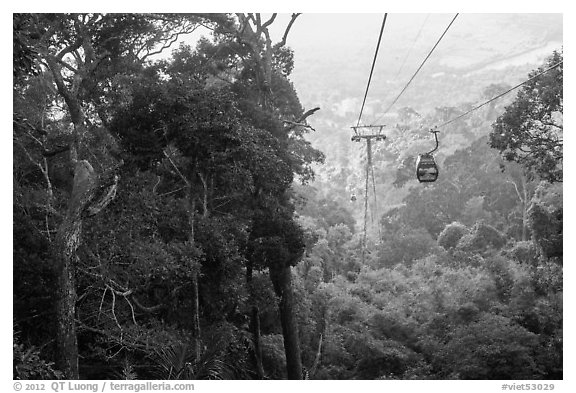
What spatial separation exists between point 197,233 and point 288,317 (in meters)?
3.56

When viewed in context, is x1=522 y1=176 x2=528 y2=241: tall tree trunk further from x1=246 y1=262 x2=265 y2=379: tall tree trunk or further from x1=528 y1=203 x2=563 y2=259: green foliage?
x1=246 y1=262 x2=265 y2=379: tall tree trunk

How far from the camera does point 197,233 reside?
27.2 ft

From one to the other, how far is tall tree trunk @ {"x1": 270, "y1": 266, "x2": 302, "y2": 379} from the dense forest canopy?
31mm

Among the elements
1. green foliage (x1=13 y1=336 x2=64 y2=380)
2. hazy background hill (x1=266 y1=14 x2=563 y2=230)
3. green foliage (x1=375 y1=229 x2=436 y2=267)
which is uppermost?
hazy background hill (x1=266 y1=14 x2=563 y2=230)

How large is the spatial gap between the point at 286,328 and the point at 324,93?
223ft

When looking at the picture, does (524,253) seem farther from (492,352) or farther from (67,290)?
(67,290)

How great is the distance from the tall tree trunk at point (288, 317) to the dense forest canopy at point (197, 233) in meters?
0.03

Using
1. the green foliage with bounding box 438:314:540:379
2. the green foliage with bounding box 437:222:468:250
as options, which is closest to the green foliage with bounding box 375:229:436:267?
the green foliage with bounding box 437:222:468:250

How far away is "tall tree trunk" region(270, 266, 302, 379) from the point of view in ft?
35.3

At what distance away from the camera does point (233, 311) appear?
31.4 ft

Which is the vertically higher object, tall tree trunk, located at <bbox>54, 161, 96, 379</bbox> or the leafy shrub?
the leafy shrub

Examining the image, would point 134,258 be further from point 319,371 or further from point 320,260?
point 320,260

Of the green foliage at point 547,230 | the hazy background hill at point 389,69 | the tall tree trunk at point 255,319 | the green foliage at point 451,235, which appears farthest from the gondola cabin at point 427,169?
the hazy background hill at point 389,69
